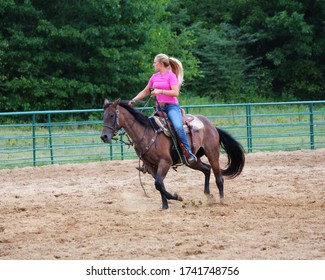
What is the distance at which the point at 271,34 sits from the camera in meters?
34.9

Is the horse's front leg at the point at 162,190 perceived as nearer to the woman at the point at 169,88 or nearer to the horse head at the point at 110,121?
the woman at the point at 169,88

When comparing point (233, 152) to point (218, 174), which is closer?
point (218, 174)

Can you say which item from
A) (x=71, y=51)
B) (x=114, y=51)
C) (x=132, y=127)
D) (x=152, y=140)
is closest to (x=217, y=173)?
(x=152, y=140)

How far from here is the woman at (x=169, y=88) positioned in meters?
9.93

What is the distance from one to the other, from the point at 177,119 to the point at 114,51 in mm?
15820

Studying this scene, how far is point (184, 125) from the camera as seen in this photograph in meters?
10.6

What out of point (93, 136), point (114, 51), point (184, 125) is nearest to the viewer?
point (184, 125)

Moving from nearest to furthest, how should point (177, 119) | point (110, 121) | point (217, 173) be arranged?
point (110, 121) < point (177, 119) < point (217, 173)

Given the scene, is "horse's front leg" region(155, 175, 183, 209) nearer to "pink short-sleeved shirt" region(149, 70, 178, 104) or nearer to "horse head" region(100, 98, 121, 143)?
"horse head" region(100, 98, 121, 143)

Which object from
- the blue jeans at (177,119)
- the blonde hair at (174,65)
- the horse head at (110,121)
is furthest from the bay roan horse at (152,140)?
the blonde hair at (174,65)

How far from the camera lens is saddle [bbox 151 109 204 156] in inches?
408

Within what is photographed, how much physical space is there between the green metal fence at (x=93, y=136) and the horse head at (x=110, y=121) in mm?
5485

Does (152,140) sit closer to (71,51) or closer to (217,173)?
(217,173)
